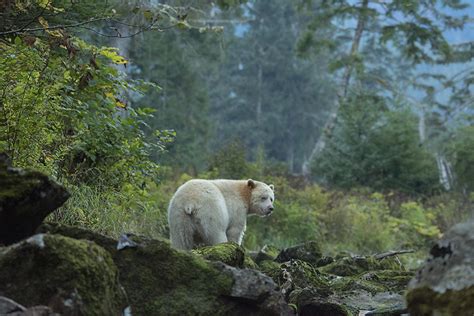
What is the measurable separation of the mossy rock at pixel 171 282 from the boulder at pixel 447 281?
3.47ft

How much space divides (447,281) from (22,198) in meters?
2.66

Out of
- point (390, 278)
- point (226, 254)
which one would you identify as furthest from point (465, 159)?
point (226, 254)

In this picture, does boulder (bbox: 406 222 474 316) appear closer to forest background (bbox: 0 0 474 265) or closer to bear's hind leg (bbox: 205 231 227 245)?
forest background (bbox: 0 0 474 265)

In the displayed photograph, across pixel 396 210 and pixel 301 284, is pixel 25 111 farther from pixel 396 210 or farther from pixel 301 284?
pixel 396 210

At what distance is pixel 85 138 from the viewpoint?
838 cm

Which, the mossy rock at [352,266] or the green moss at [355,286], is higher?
the green moss at [355,286]

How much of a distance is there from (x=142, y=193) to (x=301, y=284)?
2.95 m

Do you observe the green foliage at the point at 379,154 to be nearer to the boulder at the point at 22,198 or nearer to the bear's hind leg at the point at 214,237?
the bear's hind leg at the point at 214,237

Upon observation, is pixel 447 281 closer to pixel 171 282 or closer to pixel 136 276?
pixel 171 282

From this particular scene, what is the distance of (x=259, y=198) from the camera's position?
9570mm

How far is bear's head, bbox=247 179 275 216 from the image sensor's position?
9500 millimetres

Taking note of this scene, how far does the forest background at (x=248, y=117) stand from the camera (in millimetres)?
7676

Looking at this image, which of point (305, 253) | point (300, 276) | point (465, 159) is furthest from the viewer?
point (465, 159)

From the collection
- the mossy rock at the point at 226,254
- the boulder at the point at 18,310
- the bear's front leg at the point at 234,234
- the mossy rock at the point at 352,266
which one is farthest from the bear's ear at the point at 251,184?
the boulder at the point at 18,310
